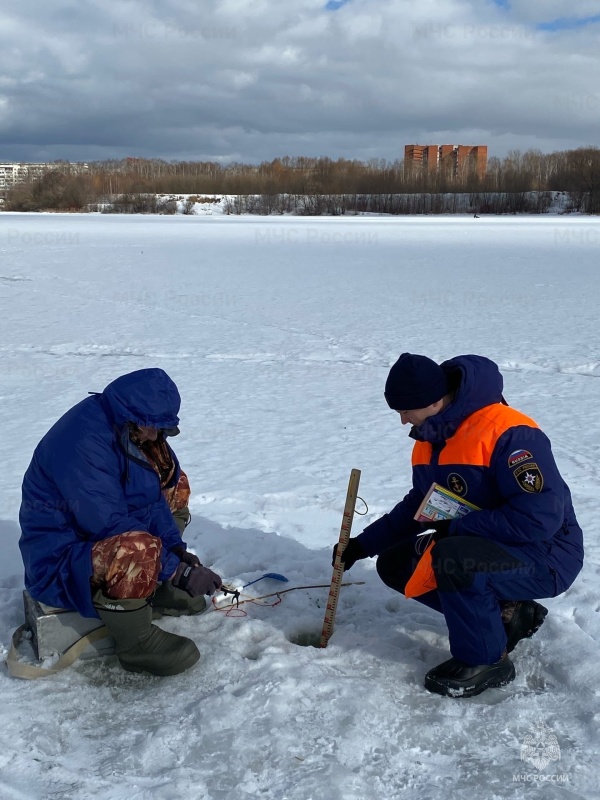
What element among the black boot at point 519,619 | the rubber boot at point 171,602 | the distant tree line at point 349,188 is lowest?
the rubber boot at point 171,602

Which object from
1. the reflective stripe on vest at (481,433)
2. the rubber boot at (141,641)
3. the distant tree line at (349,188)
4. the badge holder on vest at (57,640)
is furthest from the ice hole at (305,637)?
the distant tree line at (349,188)

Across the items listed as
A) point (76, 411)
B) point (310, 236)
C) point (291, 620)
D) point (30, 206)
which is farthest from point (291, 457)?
point (30, 206)

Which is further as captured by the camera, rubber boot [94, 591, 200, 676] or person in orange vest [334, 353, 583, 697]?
rubber boot [94, 591, 200, 676]

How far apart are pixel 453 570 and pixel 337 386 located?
4962mm

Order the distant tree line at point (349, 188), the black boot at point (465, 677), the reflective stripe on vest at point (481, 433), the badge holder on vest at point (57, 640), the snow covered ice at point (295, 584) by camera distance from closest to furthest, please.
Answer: the snow covered ice at point (295, 584)
the reflective stripe on vest at point (481, 433)
the black boot at point (465, 677)
the badge holder on vest at point (57, 640)
the distant tree line at point (349, 188)

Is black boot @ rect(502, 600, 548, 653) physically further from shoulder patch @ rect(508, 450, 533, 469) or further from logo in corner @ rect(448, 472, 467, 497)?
shoulder patch @ rect(508, 450, 533, 469)

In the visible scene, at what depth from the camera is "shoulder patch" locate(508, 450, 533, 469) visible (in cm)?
264

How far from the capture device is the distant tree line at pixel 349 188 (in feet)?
246

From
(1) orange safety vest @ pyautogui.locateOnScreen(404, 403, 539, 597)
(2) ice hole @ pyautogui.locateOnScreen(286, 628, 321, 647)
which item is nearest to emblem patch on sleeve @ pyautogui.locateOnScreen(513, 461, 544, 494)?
(1) orange safety vest @ pyautogui.locateOnScreen(404, 403, 539, 597)

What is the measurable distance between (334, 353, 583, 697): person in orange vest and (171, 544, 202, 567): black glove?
3.45 feet

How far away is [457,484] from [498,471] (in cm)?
21

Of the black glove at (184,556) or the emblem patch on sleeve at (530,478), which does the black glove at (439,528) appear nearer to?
the emblem patch on sleeve at (530,478)

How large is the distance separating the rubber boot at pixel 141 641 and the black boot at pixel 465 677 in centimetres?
96

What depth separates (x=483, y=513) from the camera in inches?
108
